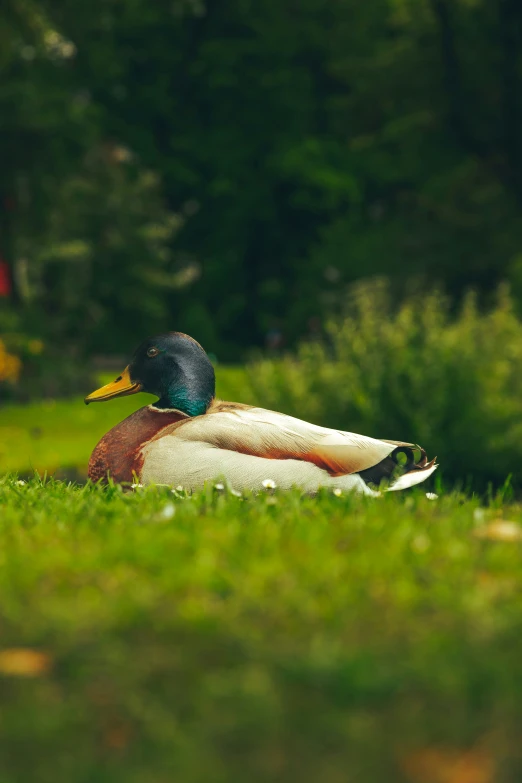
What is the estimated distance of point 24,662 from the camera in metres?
2.98

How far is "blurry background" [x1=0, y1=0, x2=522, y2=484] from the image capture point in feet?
40.1

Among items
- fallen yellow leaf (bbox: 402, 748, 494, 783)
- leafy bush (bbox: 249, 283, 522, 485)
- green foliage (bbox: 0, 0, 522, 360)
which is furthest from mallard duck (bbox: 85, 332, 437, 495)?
green foliage (bbox: 0, 0, 522, 360)

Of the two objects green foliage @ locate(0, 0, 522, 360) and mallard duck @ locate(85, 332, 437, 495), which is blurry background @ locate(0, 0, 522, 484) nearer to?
green foliage @ locate(0, 0, 522, 360)

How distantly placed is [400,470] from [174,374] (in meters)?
1.31

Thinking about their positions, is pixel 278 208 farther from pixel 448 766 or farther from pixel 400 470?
pixel 448 766

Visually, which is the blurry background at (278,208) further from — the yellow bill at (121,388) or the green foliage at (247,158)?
the yellow bill at (121,388)

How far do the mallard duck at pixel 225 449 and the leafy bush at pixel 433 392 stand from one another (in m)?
5.37

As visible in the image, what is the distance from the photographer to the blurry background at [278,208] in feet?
40.1

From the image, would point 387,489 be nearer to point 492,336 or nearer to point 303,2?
point 492,336

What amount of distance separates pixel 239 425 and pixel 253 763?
10.5 ft

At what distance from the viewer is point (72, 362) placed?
2180 cm

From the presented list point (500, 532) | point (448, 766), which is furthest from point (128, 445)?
point (448, 766)

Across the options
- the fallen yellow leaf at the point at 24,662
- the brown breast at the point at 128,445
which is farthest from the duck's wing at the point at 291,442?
the fallen yellow leaf at the point at 24,662

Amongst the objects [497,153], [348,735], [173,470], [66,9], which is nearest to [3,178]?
[66,9]
